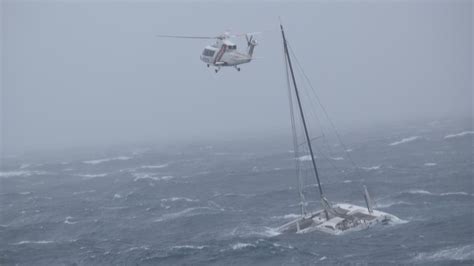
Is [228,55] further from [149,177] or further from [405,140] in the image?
[405,140]

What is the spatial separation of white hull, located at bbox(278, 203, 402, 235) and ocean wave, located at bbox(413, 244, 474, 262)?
13.0 meters

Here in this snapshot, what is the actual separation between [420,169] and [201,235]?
66.8 m

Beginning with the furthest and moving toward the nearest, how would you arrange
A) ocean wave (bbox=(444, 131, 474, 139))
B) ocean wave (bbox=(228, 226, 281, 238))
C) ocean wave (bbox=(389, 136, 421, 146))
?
ocean wave (bbox=(444, 131, 474, 139)) < ocean wave (bbox=(389, 136, 421, 146)) < ocean wave (bbox=(228, 226, 281, 238))

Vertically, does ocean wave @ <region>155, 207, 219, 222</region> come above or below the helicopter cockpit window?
below

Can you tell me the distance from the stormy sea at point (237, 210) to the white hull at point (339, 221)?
1.18 m

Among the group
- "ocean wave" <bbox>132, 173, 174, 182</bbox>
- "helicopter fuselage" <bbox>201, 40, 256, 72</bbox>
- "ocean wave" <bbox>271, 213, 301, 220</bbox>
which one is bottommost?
"ocean wave" <bbox>271, 213, 301, 220</bbox>

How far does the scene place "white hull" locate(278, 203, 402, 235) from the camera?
71500mm

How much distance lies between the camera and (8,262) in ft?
228

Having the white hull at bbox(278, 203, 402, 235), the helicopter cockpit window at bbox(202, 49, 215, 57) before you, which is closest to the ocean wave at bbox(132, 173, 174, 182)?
the white hull at bbox(278, 203, 402, 235)

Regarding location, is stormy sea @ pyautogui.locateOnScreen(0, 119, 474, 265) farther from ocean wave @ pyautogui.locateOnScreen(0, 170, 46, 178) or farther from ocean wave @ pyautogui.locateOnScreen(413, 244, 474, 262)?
ocean wave @ pyautogui.locateOnScreen(0, 170, 46, 178)

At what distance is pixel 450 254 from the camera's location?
59125 millimetres

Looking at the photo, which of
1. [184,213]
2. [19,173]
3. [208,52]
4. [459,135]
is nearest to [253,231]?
[184,213]

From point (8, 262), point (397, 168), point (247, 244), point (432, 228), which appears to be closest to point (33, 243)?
point (8, 262)

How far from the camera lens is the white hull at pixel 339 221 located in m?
71.5
